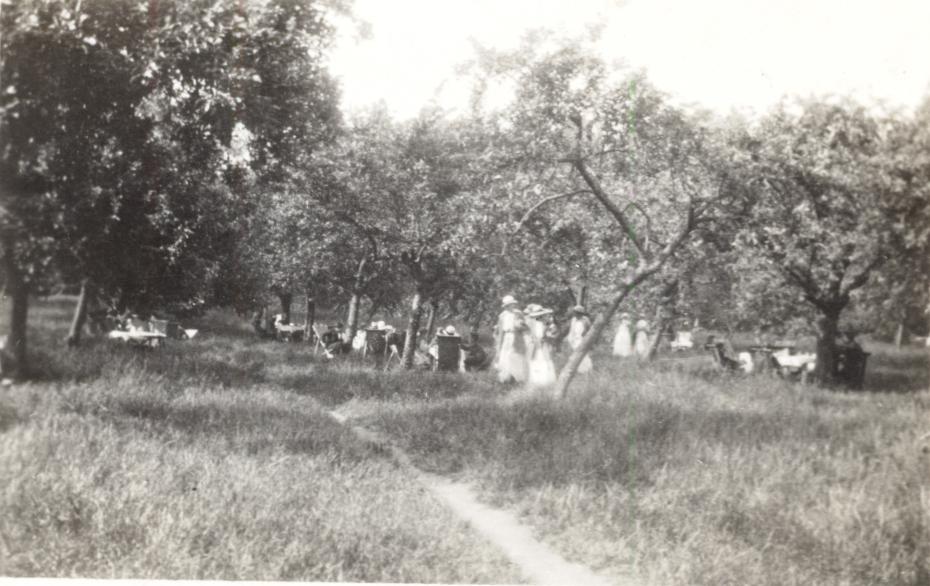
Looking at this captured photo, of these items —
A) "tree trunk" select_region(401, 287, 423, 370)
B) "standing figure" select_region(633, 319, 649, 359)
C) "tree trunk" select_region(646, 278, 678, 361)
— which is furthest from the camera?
"standing figure" select_region(633, 319, 649, 359)

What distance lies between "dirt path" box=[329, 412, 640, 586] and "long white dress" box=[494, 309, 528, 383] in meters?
6.87

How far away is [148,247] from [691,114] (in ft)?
24.1

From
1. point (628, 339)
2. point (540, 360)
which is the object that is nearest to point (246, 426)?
point (540, 360)

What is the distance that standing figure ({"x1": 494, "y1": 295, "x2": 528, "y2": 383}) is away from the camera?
14492mm

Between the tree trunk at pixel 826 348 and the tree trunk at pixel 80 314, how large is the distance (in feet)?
43.1

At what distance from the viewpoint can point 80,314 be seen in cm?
517

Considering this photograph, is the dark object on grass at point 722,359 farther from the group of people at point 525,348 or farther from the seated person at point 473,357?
the seated person at point 473,357

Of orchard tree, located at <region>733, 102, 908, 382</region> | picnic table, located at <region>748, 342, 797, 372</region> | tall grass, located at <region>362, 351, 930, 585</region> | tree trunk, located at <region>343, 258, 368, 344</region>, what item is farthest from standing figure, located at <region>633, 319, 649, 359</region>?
tall grass, located at <region>362, 351, 930, 585</region>

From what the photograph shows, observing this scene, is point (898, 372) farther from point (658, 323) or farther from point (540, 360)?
point (658, 323)

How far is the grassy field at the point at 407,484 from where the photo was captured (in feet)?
14.6

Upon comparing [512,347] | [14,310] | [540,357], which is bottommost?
[540,357]

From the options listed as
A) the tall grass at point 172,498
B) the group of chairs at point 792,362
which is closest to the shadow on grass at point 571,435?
the tall grass at point 172,498

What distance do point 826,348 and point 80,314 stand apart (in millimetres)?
13972

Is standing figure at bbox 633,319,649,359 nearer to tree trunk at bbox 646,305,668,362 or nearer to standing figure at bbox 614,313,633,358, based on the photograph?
standing figure at bbox 614,313,633,358
